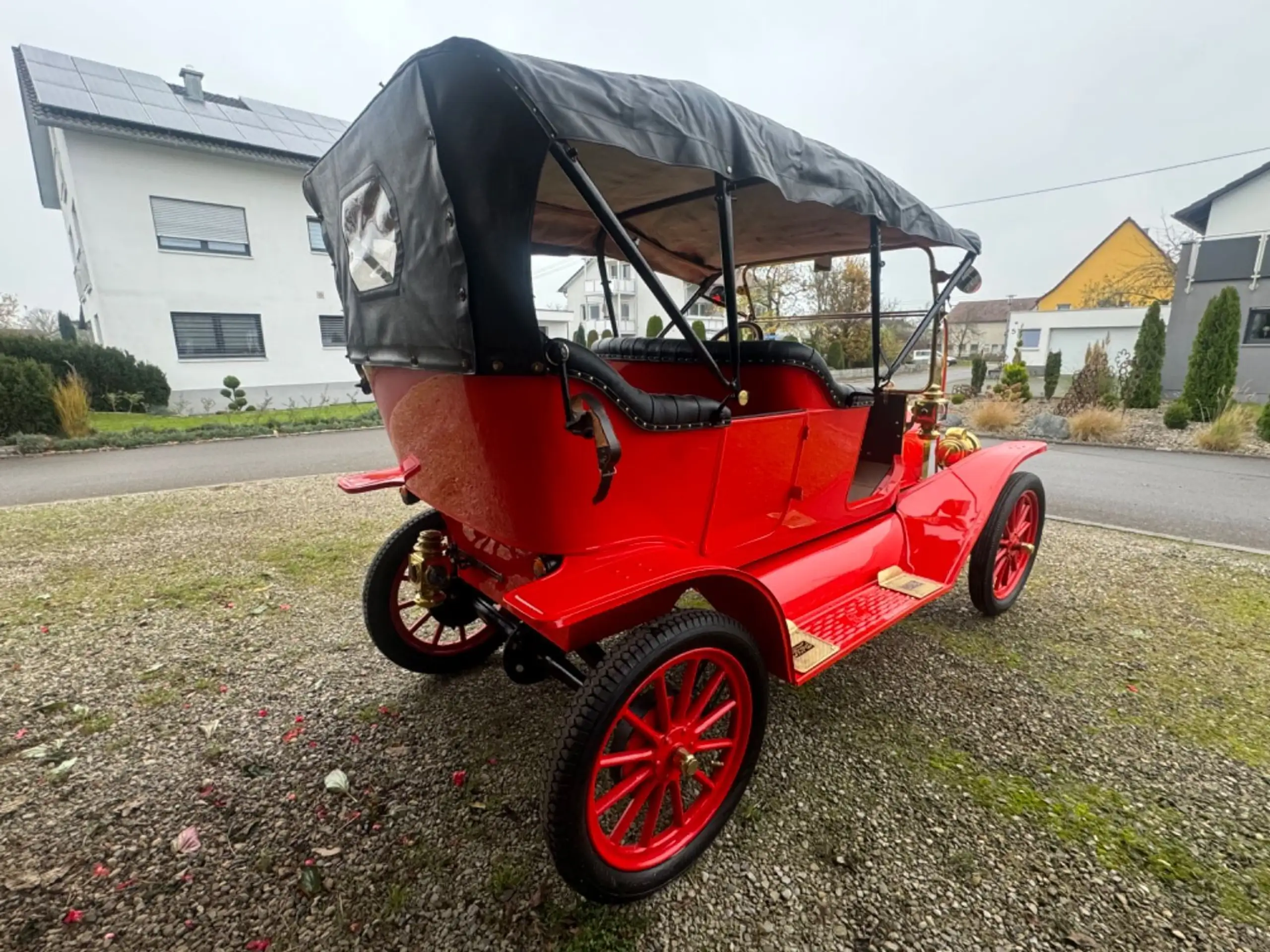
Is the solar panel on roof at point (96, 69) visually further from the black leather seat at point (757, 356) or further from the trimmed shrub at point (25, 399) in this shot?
the black leather seat at point (757, 356)

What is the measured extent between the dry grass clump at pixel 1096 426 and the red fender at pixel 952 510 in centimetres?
845

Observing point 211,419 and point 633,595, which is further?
point 211,419

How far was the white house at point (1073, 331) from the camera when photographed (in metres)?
Result: 25.2

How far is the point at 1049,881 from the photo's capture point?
1.74m

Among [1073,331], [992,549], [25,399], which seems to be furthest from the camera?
[1073,331]

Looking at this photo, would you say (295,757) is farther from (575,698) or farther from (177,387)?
(177,387)

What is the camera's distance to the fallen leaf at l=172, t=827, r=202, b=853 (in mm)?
1864

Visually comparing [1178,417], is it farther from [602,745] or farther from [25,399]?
[25,399]

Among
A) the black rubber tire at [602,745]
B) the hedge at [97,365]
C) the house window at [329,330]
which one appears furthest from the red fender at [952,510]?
the house window at [329,330]

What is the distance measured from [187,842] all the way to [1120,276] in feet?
126

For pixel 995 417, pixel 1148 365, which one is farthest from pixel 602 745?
pixel 1148 365

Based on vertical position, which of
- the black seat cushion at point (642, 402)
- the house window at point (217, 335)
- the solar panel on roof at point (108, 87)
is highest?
the solar panel on roof at point (108, 87)

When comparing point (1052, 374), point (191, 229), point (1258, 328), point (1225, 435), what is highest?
point (191, 229)

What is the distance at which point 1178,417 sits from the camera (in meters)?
10.3
